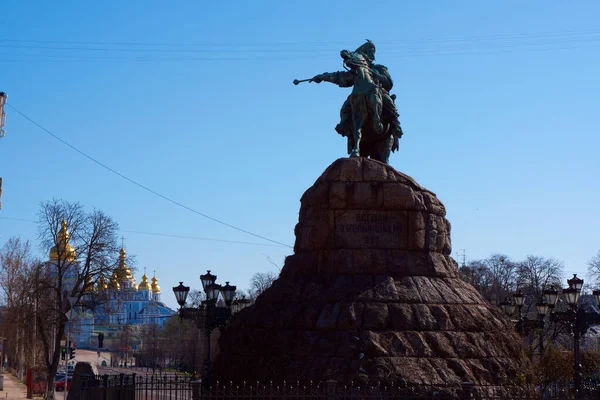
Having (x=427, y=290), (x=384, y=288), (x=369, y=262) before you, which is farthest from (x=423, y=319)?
(x=369, y=262)

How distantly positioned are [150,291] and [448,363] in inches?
4540

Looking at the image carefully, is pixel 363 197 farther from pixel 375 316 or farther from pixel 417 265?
pixel 375 316

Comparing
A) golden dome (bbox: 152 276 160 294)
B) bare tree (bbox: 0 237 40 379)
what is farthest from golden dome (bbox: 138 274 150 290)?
bare tree (bbox: 0 237 40 379)

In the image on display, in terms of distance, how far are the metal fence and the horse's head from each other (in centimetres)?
706

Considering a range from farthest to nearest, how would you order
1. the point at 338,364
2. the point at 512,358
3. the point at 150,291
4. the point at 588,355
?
1. the point at 150,291
2. the point at 588,355
3. the point at 512,358
4. the point at 338,364

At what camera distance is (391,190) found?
17.0 meters

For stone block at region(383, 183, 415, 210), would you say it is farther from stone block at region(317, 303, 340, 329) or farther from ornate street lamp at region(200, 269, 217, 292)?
ornate street lamp at region(200, 269, 217, 292)

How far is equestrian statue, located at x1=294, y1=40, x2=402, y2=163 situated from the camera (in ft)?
61.8

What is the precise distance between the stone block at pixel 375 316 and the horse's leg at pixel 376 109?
450 centimetres

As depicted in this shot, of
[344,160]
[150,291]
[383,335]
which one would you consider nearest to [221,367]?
[383,335]

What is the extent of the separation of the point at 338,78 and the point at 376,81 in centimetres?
83

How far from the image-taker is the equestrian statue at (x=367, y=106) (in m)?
18.8

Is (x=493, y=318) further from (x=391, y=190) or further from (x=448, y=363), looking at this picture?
(x=391, y=190)

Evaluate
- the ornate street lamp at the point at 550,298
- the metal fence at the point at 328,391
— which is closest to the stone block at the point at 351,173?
the metal fence at the point at 328,391
